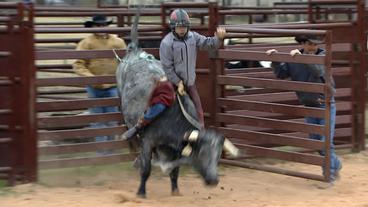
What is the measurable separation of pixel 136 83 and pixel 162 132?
25.5 inches

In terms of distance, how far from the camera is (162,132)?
6.82 m

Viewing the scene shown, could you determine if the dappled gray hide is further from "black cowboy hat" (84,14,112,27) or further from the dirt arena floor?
"black cowboy hat" (84,14,112,27)

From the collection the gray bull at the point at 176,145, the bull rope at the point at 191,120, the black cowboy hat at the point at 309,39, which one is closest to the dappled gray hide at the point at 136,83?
the gray bull at the point at 176,145

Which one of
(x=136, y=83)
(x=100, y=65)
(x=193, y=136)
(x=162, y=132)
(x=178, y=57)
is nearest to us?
(x=193, y=136)

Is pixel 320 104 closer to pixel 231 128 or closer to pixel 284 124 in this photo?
pixel 284 124

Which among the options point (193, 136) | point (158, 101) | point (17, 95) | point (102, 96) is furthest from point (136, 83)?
point (102, 96)

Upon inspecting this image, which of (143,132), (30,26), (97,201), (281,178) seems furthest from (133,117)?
(281,178)

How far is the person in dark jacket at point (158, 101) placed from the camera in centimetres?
679

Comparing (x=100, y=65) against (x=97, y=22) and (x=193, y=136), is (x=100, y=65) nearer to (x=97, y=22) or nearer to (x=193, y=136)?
(x=97, y=22)

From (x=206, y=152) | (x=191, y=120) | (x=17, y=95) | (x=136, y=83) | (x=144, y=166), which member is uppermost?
(x=136, y=83)

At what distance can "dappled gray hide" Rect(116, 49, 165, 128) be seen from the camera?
7051 millimetres

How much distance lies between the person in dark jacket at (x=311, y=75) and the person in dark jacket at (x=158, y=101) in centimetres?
167

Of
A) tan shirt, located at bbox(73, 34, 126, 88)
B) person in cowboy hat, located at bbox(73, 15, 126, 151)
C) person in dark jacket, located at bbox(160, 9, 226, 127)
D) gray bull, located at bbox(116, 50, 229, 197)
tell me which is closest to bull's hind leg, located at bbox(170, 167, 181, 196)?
gray bull, located at bbox(116, 50, 229, 197)

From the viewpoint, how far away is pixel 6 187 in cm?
738
